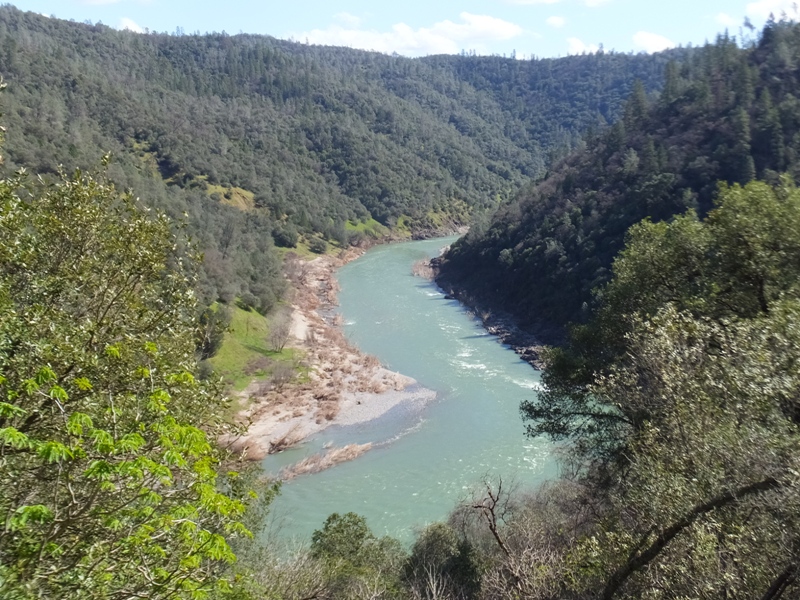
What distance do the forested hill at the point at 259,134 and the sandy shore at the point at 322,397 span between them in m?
9.50

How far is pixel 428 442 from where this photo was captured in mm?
30094

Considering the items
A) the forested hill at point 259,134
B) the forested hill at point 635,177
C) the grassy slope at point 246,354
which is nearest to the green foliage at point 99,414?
the grassy slope at point 246,354

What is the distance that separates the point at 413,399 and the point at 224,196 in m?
60.5

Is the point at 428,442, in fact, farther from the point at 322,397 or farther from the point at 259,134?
the point at 259,134

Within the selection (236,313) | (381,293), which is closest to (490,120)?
(381,293)

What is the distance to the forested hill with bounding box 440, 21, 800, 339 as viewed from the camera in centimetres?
4590

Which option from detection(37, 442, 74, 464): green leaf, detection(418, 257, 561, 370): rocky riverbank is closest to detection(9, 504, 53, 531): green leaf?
detection(37, 442, 74, 464): green leaf

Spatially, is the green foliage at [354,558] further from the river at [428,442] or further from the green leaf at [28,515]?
the green leaf at [28,515]

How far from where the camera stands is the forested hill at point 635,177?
45897 mm

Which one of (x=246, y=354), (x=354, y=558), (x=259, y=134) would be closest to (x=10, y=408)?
(x=354, y=558)

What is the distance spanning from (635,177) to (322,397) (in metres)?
34.7

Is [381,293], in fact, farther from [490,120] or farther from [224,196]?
[490,120]

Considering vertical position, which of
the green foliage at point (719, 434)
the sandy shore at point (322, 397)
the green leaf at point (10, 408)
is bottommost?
the sandy shore at point (322, 397)

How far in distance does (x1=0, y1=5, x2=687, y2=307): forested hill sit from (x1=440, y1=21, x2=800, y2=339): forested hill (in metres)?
23.4
